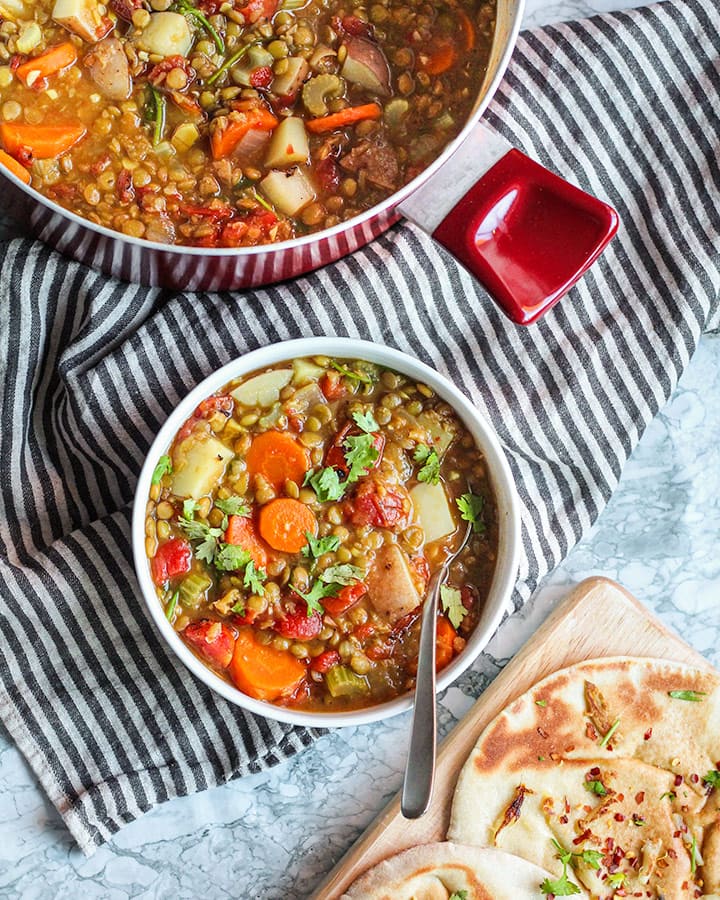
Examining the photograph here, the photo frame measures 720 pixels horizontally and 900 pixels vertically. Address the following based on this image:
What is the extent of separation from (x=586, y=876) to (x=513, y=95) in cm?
268

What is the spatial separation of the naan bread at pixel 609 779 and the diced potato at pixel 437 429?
996mm

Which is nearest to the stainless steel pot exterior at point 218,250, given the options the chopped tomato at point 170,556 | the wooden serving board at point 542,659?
the chopped tomato at point 170,556

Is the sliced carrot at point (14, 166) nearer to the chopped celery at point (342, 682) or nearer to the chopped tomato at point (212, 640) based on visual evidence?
the chopped tomato at point (212, 640)

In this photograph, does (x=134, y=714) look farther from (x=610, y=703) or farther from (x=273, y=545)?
(x=610, y=703)

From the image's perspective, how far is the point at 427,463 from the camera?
346 centimetres

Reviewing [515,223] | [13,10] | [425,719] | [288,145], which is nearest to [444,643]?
[425,719]

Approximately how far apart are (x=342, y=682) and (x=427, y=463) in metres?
0.71

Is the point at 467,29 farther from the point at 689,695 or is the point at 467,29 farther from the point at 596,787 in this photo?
the point at 596,787

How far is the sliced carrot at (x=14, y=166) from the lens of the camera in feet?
10.4

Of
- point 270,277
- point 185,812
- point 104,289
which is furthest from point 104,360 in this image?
point 185,812

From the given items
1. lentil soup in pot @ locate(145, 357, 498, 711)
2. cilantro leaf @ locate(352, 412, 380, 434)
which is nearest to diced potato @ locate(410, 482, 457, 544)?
lentil soup in pot @ locate(145, 357, 498, 711)

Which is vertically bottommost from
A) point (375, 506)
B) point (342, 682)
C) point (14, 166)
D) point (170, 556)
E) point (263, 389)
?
point (342, 682)

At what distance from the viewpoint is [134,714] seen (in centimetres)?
375

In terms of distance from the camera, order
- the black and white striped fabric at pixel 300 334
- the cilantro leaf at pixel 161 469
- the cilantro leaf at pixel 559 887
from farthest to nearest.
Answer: the cilantro leaf at pixel 559 887 → the black and white striped fabric at pixel 300 334 → the cilantro leaf at pixel 161 469
